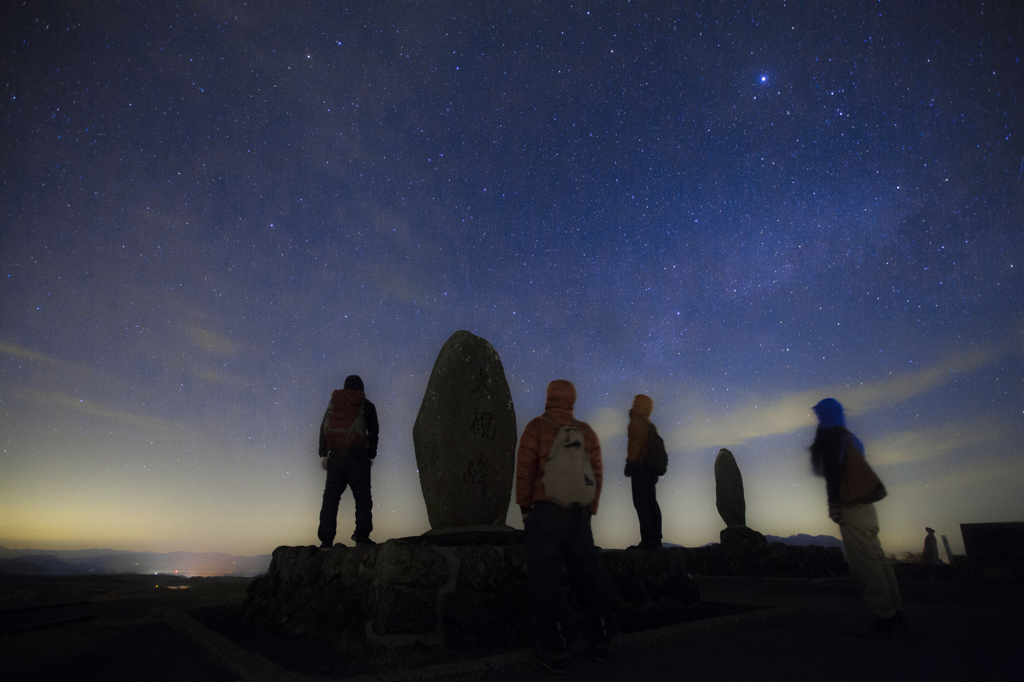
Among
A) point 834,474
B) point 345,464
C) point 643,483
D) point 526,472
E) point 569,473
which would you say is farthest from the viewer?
point 643,483

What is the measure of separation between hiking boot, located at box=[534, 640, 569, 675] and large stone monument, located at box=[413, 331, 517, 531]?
8.22 feet

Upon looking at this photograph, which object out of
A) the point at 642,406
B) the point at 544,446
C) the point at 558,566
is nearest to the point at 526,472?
the point at 544,446

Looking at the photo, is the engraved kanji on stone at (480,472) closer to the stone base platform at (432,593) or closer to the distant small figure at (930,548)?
the stone base platform at (432,593)

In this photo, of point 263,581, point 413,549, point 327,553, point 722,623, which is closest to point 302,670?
point 413,549

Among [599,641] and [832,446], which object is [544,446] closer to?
[599,641]

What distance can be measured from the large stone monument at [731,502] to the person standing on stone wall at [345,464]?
35.6ft

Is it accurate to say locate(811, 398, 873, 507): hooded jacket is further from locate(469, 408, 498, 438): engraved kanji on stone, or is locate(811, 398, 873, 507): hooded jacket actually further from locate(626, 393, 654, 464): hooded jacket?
locate(469, 408, 498, 438): engraved kanji on stone

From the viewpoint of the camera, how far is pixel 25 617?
7.24m

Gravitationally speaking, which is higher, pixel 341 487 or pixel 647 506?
pixel 341 487

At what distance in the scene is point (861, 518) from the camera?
4.57 metres

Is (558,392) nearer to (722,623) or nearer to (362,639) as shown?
(362,639)

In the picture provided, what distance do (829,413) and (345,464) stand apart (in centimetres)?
517

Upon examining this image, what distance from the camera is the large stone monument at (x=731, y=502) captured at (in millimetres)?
13242

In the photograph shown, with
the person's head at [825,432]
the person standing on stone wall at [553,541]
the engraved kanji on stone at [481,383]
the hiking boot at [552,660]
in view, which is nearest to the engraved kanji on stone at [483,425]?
the engraved kanji on stone at [481,383]
